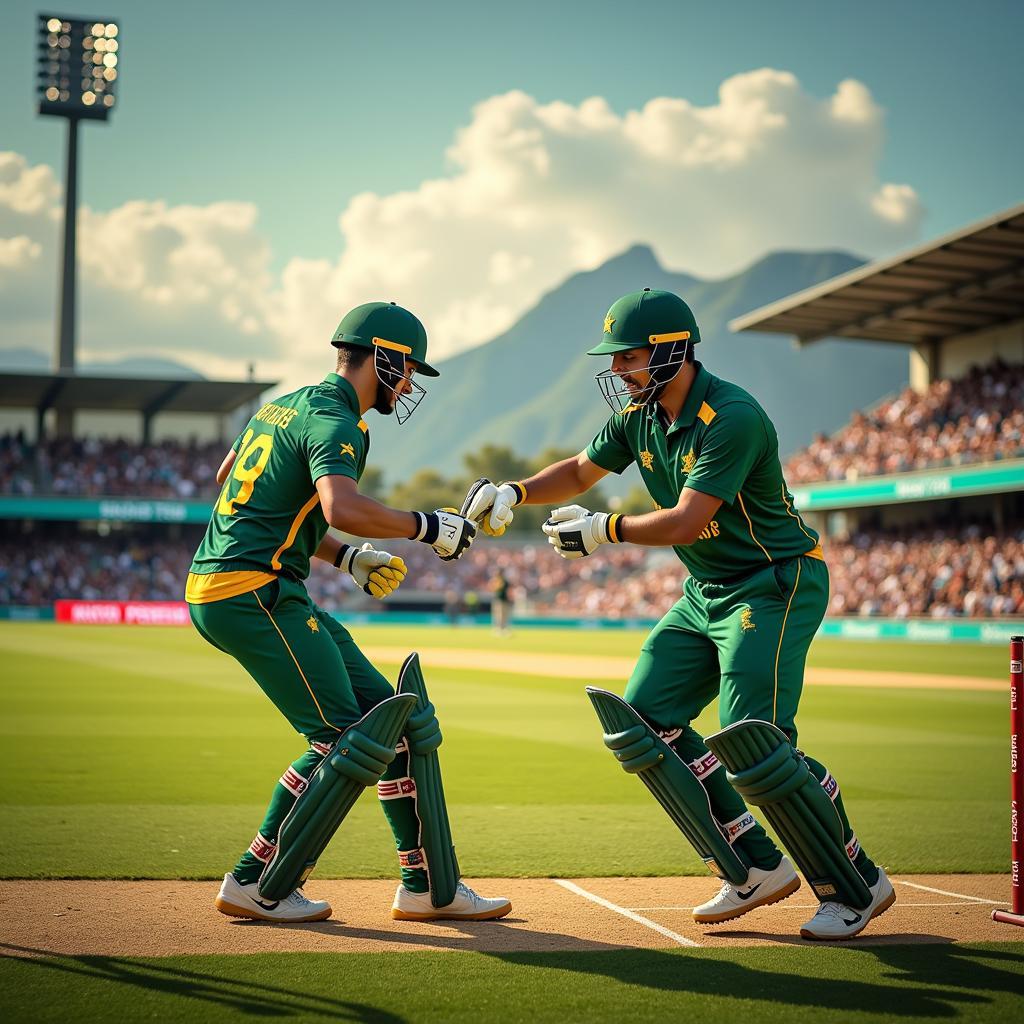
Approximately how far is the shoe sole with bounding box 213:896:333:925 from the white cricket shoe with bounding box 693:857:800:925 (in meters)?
1.66

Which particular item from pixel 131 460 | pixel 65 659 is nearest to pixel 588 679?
pixel 65 659

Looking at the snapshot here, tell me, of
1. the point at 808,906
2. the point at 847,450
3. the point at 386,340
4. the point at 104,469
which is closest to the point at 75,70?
the point at 104,469

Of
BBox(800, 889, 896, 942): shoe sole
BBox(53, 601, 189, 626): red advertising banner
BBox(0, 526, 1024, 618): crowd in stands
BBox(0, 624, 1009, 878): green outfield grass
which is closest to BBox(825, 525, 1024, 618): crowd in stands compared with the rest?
BBox(0, 526, 1024, 618): crowd in stands

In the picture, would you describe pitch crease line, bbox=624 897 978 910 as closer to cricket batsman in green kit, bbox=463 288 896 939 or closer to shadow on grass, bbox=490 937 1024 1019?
cricket batsman in green kit, bbox=463 288 896 939

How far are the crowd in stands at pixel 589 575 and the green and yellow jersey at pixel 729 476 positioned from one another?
32.6 metres

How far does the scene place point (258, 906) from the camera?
540 centimetres

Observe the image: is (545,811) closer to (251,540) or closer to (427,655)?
(251,540)

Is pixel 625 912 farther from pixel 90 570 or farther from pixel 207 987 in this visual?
pixel 90 570

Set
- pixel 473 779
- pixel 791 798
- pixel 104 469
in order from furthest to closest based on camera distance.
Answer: pixel 104 469 < pixel 473 779 < pixel 791 798

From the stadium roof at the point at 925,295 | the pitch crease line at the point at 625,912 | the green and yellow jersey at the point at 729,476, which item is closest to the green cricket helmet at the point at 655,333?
the green and yellow jersey at the point at 729,476

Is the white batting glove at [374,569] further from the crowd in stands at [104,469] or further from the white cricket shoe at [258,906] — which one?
the crowd in stands at [104,469]

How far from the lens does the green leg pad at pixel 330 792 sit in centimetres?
524

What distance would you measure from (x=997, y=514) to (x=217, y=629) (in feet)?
126

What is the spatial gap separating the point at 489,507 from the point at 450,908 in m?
1.82
